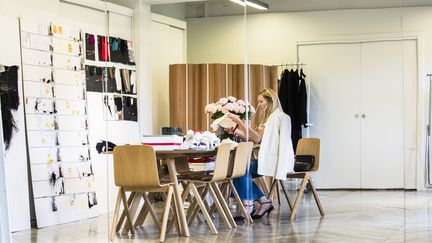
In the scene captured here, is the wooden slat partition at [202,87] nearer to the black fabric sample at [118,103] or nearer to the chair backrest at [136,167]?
the black fabric sample at [118,103]

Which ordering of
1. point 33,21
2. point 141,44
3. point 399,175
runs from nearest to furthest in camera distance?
point 399,175 → point 33,21 → point 141,44

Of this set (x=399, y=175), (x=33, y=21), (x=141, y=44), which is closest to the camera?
(x=399, y=175)

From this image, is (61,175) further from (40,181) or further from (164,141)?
(164,141)

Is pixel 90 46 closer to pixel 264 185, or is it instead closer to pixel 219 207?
pixel 219 207

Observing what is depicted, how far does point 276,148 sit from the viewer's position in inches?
261

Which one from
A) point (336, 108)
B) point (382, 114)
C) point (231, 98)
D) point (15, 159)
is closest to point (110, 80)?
point (15, 159)

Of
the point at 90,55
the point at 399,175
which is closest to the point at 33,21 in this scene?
the point at 90,55

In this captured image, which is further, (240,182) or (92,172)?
(240,182)

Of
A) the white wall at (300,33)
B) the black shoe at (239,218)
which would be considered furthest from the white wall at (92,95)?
the black shoe at (239,218)

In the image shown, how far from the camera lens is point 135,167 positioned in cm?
568

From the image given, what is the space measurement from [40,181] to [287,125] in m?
2.26

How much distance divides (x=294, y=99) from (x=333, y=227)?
1.18 m

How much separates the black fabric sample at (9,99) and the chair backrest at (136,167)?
962 mm

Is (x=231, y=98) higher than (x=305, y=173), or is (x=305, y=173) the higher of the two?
(x=231, y=98)
